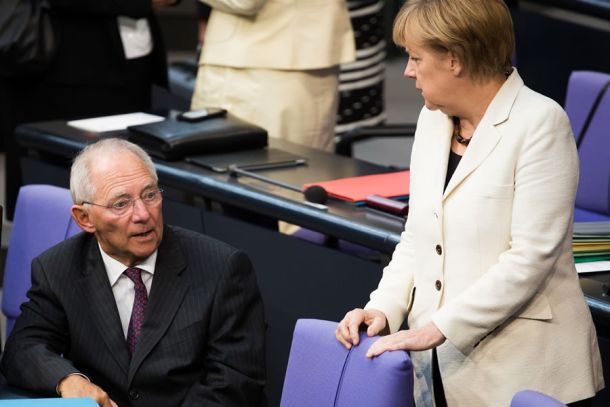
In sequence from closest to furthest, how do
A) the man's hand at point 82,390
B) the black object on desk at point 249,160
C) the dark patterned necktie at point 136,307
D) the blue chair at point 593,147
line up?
the man's hand at point 82,390 → the dark patterned necktie at point 136,307 → the black object on desk at point 249,160 → the blue chair at point 593,147

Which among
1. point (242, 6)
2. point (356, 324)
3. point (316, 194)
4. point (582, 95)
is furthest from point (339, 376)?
point (582, 95)

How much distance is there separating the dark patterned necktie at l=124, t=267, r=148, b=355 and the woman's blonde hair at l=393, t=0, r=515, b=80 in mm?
1033

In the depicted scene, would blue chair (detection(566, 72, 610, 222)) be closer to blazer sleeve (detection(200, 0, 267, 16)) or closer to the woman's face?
blazer sleeve (detection(200, 0, 267, 16))

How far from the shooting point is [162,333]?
333 cm

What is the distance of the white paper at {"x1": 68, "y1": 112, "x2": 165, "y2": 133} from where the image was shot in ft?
16.6

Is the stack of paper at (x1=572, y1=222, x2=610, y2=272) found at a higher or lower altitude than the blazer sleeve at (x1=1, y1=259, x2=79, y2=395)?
higher

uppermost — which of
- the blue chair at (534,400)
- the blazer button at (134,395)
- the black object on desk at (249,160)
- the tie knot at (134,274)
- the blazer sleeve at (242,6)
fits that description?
the blazer sleeve at (242,6)

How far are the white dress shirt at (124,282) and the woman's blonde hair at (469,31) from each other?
100 centimetres

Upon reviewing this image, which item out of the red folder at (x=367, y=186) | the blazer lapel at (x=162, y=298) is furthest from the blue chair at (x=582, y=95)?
the blazer lapel at (x=162, y=298)

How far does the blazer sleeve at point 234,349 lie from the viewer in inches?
130

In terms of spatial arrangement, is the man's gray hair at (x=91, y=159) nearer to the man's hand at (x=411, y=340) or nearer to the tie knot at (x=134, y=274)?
the tie knot at (x=134, y=274)

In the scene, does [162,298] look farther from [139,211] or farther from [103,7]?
[103,7]

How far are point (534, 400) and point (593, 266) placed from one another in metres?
1.21

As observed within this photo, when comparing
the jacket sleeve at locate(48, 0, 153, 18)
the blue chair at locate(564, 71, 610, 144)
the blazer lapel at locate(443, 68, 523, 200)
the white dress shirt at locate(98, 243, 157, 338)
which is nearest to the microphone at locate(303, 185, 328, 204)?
the white dress shirt at locate(98, 243, 157, 338)
